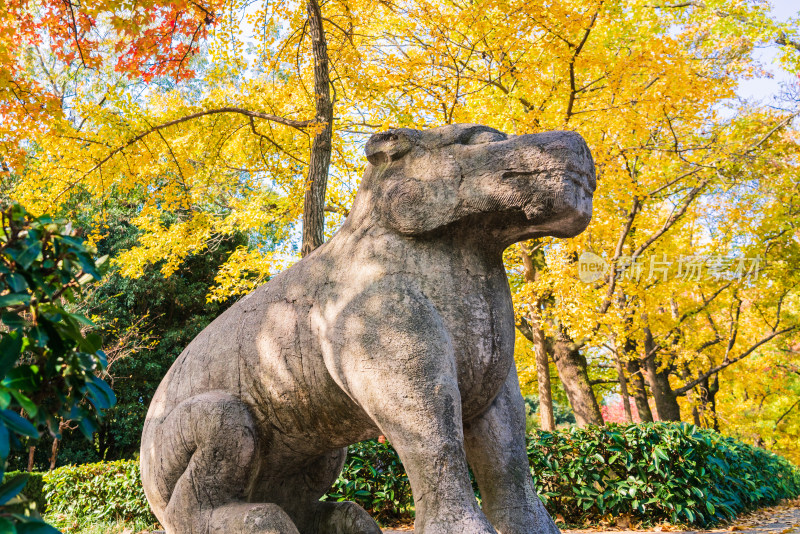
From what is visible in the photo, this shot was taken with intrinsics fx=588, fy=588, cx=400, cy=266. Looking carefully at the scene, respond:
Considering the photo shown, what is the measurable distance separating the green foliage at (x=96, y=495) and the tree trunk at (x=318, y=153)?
393 centimetres

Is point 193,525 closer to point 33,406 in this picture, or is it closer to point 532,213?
point 33,406

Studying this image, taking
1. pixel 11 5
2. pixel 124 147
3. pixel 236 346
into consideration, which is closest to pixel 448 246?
pixel 236 346

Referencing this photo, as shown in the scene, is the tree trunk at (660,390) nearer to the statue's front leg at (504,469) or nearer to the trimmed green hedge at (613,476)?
the trimmed green hedge at (613,476)

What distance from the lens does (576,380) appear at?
11477mm

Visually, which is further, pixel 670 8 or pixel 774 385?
pixel 774 385

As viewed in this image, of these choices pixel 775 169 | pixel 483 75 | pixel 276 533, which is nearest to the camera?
pixel 276 533

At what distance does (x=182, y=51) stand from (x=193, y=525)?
667cm

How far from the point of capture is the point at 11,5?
539cm

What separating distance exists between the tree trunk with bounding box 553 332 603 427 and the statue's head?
9401 millimetres

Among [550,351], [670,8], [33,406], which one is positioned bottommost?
[33,406]

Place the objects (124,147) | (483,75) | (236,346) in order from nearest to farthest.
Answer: (236,346) < (124,147) < (483,75)

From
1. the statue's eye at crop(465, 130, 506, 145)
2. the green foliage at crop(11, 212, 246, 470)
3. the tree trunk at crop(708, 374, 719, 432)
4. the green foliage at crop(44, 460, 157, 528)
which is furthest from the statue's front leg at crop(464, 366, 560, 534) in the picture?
the tree trunk at crop(708, 374, 719, 432)

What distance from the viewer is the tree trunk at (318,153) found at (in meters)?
7.26

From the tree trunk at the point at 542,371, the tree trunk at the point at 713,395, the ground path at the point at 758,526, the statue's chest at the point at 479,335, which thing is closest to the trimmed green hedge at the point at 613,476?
the ground path at the point at 758,526
